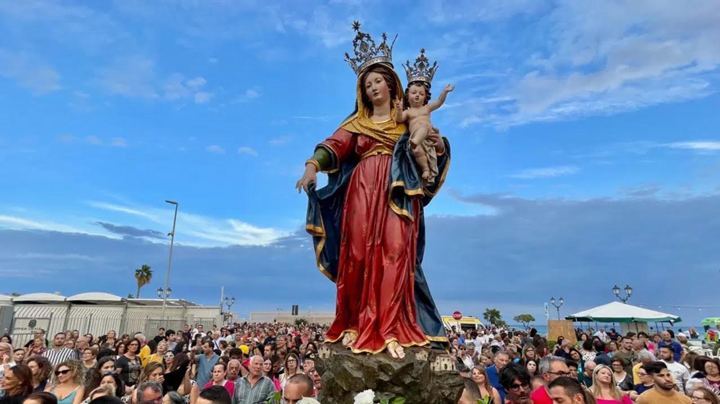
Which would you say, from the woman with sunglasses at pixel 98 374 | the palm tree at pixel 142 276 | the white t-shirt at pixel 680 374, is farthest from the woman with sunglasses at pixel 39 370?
the palm tree at pixel 142 276

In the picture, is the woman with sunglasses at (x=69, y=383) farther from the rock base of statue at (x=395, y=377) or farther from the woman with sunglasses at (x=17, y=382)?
the rock base of statue at (x=395, y=377)

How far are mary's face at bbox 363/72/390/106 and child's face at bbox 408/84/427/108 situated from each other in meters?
0.33

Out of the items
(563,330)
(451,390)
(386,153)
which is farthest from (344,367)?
(563,330)

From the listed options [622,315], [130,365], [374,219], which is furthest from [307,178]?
[622,315]

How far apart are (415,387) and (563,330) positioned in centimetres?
1553

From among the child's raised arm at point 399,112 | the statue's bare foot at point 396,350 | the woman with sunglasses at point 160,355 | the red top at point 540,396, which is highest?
the child's raised arm at point 399,112

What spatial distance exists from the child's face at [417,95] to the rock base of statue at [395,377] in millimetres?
3206

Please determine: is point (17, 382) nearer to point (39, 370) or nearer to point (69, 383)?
point (69, 383)

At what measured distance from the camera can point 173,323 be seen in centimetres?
2566

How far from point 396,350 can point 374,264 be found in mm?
1091

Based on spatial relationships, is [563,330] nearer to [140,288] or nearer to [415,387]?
[415,387]

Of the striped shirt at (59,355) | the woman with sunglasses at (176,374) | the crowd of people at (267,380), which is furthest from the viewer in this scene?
the striped shirt at (59,355)

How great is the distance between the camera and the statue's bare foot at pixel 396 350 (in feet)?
16.2

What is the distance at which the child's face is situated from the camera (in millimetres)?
6332
